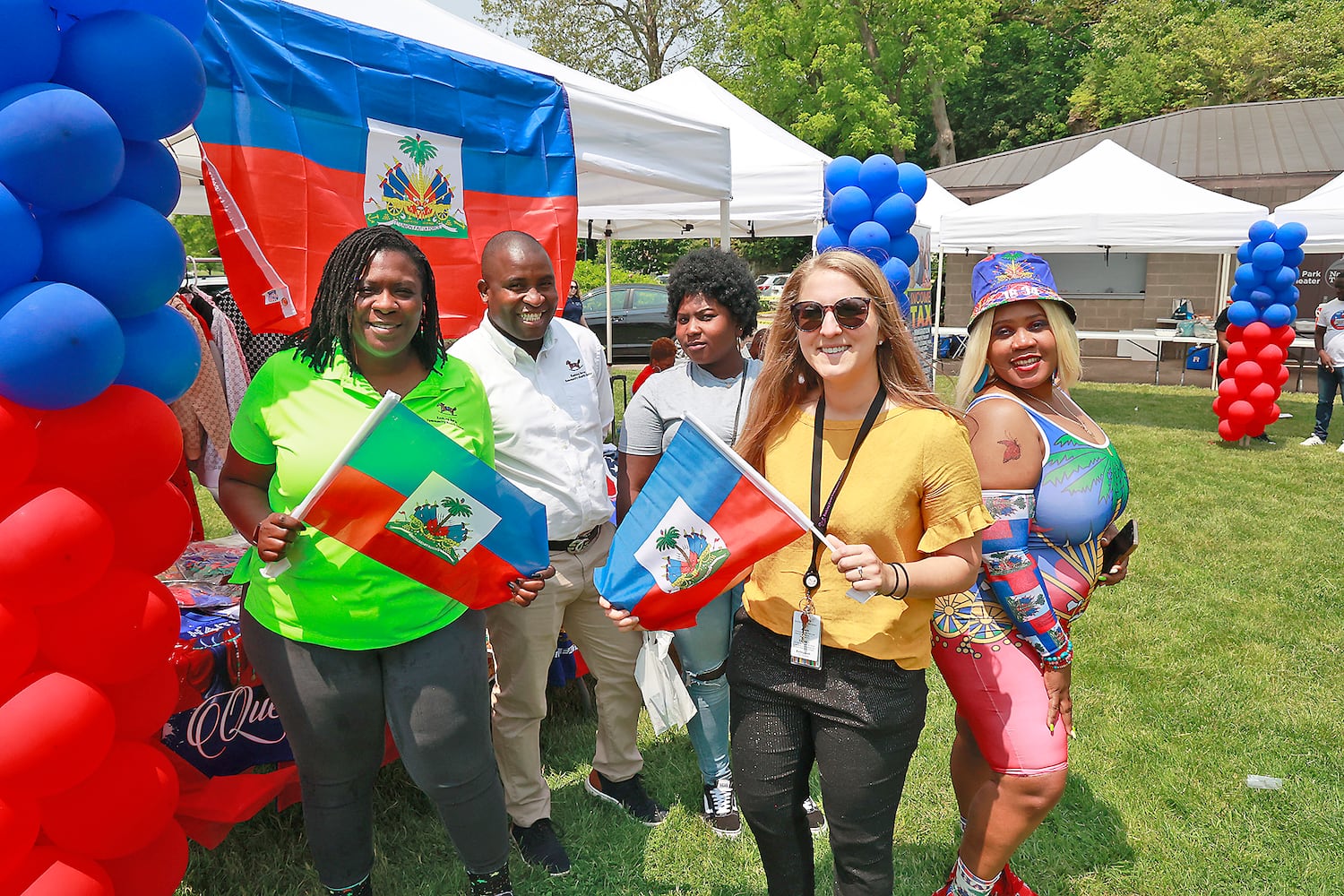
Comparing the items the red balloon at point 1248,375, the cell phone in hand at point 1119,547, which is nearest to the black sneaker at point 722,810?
the cell phone in hand at point 1119,547

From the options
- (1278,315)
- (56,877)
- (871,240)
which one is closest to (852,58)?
(1278,315)

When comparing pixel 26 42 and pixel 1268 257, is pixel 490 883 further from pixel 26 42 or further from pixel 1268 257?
pixel 1268 257

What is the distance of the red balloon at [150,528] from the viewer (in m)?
2.05

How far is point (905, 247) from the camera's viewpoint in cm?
497

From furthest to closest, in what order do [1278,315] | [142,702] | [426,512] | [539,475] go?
[1278,315] < [539,475] < [426,512] < [142,702]

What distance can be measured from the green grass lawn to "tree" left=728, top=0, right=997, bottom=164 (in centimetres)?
2478

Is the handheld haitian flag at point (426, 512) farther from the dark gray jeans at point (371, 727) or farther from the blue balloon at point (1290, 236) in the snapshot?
the blue balloon at point (1290, 236)

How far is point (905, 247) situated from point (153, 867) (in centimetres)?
437

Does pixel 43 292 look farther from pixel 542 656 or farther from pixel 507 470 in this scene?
pixel 542 656

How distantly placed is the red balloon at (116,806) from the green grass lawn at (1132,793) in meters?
1.08

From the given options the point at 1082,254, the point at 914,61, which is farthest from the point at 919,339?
the point at 914,61

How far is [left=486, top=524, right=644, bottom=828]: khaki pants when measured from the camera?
120 inches

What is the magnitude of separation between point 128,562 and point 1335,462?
11.1 m

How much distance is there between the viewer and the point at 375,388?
2434mm
